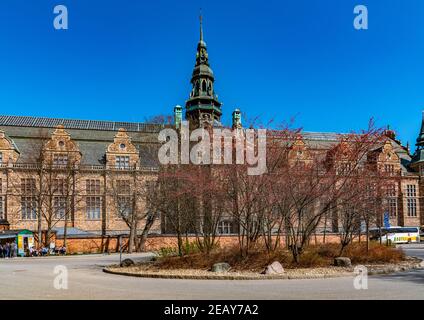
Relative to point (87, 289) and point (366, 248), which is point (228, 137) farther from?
point (87, 289)

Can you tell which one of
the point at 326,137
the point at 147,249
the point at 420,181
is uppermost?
the point at 326,137

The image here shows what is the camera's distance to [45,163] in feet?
187

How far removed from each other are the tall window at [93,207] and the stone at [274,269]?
153ft

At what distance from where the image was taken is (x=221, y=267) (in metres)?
22.7

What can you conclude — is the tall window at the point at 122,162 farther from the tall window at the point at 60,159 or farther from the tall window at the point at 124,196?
the tall window at the point at 60,159

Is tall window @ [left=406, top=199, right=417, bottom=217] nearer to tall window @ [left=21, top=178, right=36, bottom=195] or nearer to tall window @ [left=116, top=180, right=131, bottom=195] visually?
tall window @ [left=116, top=180, right=131, bottom=195]

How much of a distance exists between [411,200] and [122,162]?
45583 mm

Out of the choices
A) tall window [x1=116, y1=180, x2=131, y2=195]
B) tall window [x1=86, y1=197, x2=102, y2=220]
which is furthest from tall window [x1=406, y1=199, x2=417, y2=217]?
tall window [x1=86, y1=197, x2=102, y2=220]

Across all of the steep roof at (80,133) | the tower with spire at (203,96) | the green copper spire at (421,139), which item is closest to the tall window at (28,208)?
the steep roof at (80,133)

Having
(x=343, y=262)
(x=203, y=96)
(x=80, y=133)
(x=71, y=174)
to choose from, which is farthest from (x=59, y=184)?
(x=343, y=262)
